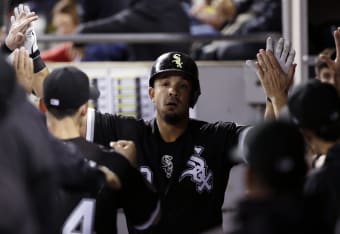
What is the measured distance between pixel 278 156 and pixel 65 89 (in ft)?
4.51

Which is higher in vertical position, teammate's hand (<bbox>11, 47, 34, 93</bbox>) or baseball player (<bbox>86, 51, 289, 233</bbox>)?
teammate's hand (<bbox>11, 47, 34, 93</bbox>)

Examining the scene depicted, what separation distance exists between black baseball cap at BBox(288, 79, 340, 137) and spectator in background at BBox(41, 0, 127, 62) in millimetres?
4696

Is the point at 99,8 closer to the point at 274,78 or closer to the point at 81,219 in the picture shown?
the point at 274,78

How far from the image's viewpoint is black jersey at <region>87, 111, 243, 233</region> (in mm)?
5578

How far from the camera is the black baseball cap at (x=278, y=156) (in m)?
3.67

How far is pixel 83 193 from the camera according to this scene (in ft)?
15.1

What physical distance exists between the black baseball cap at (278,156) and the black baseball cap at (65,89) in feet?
3.82

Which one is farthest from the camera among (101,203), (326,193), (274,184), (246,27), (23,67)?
(246,27)

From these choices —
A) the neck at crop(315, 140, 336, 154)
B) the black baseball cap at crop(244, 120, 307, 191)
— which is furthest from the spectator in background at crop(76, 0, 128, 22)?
the black baseball cap at crop(244, 120, 307, 191)

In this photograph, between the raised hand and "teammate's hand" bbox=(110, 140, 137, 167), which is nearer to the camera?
"teammate's hand" bbox=(110, 140, 137, 167)

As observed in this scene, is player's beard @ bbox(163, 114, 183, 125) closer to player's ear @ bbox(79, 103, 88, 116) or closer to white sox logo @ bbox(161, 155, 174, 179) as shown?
white sox logo @ bbox(161, 155, 174, 179)

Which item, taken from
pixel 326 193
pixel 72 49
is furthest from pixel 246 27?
pixel 326 193

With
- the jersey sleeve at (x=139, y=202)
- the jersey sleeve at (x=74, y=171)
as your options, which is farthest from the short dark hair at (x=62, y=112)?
the jersey sleeve at (x=139, y=202)

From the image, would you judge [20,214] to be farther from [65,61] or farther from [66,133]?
[65,61]
